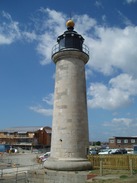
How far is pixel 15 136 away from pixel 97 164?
61.3 metres

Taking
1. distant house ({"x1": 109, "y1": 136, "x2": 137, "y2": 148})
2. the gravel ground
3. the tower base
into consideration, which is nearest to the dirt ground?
the tower base

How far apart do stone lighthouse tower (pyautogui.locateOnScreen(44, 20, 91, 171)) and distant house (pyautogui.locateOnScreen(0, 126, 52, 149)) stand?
54656 mm

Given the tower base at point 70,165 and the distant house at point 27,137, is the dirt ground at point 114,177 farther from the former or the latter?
the distant house at point 27,137

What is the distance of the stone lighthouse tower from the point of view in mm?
18297

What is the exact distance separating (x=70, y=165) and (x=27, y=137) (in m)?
57.2

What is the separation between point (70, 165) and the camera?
57.9 ft

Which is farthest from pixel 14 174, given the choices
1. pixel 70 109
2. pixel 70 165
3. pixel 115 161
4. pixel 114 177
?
pixel 114 177

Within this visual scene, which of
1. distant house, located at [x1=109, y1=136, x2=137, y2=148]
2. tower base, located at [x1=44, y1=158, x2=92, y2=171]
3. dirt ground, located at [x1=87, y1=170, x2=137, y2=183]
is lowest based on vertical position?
dirt ground, located at [x1=87, y1=170, x2=137, y2=183]

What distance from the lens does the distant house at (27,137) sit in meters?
72.4

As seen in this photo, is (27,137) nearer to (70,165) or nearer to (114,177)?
(70,165)

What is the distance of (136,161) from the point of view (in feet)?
57.0

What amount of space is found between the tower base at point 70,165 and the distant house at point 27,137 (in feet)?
181

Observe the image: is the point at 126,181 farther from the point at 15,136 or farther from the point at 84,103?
the point at 15,136

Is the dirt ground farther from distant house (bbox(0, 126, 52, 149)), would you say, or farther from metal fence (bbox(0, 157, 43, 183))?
distant house (bbox(0, 126, 52, 149))
